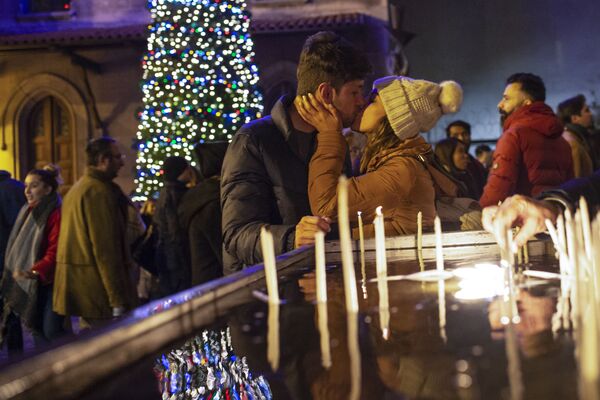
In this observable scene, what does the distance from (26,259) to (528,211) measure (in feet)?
17.4

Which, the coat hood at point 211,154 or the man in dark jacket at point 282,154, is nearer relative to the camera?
the man in dark jacket at point 282,154

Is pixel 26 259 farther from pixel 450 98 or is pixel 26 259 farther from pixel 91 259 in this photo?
pixel 450 98

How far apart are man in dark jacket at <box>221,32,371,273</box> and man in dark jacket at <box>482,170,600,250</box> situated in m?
1.19

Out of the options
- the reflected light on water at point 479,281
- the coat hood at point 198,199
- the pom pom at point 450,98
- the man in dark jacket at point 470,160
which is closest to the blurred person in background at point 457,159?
the man in dark jacket at point 470,160

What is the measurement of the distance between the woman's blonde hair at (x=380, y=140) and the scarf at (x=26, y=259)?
12.1 ft

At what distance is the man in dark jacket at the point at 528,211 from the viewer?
2182 millimetres

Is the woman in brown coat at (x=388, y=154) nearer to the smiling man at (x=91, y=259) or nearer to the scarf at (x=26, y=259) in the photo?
the smiling man at (x=91, y=259)

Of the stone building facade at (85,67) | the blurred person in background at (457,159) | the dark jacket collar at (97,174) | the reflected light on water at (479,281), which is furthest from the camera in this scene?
the stone building facade at (85,67)

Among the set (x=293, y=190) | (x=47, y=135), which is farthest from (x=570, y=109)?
(x=47, y=135)

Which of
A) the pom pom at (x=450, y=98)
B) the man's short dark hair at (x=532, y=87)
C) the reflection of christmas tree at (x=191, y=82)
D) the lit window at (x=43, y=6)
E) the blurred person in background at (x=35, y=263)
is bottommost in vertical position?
the blurred person in background at (x=35, y=263)

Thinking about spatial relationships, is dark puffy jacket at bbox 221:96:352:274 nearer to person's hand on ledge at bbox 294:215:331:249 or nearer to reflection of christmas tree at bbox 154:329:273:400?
person's hand on ledge at bbox 294:215:331:249

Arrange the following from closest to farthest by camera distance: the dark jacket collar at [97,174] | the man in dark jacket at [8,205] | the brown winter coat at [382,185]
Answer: the brown winter coat at [382,185], the dark jacket collar at [97,174], the man in dark jacket at [8,205]

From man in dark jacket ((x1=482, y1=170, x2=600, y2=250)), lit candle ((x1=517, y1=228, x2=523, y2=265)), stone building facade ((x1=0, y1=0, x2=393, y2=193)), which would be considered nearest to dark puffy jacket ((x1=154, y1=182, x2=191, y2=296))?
man in dark jacket ((x1=482, y1=170, x2=600, y2=250))

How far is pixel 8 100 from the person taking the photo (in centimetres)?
1908
